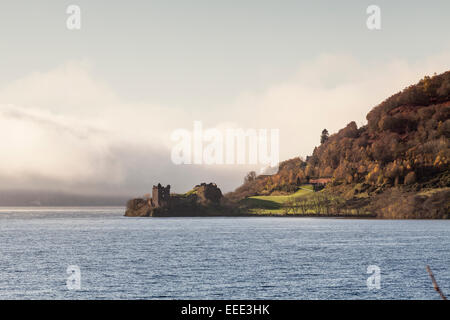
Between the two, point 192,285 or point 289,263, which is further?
point 289,263

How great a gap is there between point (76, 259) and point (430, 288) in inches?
2728

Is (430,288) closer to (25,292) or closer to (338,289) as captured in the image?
(338,289)

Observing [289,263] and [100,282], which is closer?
[100,282]

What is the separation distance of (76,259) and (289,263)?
43042mm

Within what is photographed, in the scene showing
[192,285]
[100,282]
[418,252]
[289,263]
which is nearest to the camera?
[192,285]
